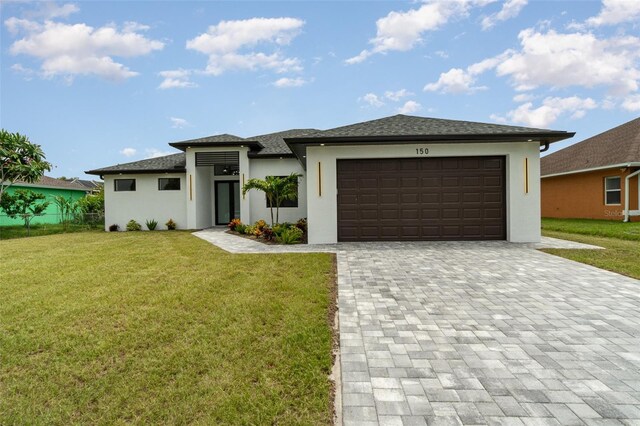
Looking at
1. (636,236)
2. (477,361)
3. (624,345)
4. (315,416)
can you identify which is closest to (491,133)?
(636,236)

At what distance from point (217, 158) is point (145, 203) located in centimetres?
463

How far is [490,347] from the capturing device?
10.1ft

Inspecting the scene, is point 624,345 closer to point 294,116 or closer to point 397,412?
point 397,412

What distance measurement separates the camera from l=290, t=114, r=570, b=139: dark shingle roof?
343 inches

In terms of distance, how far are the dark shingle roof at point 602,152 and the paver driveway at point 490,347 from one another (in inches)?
530

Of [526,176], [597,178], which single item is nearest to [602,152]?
[597,178]

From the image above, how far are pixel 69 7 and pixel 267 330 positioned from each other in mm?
12127

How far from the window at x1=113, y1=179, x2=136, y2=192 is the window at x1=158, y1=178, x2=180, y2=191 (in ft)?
4.70

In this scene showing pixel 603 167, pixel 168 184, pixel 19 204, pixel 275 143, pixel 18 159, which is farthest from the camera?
pixel 275 143

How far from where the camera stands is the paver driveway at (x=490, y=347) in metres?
2.18

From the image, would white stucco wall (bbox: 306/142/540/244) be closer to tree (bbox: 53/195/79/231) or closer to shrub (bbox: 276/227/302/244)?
shrub (bbox: 276/227/302/244)

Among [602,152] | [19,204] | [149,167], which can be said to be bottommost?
[19,204]

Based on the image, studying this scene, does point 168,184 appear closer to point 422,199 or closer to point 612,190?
point 422,199

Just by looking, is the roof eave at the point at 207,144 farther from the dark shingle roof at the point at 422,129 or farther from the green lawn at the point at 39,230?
the green lawn at the point at 39,230
